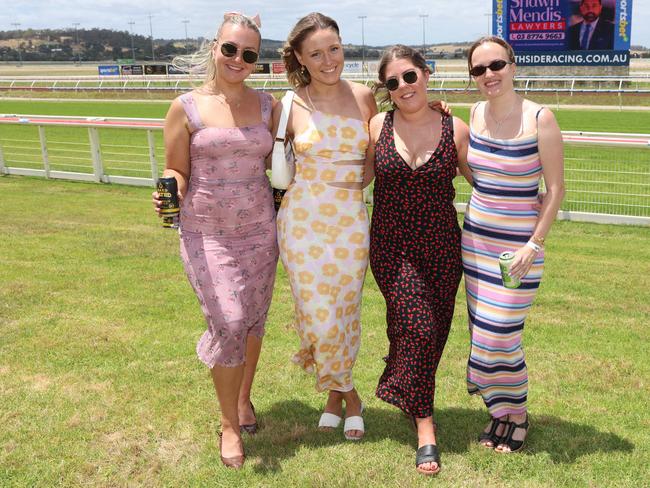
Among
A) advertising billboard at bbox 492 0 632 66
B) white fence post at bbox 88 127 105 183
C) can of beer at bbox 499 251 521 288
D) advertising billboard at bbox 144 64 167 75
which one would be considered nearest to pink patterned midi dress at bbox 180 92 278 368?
can of beer at bbox 499 251 521 288

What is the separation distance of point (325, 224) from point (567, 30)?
40211mm

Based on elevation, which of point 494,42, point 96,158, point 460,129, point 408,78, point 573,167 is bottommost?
point 573,167

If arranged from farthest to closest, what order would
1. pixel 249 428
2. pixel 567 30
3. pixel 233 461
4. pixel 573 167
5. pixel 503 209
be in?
pixel 567 30 < pixel 573 167 < pixel 249 428 < pixel 233 461 < pixel 503 209

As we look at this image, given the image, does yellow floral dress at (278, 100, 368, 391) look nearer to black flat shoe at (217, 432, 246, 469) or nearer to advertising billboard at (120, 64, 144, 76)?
black flat shoe at (217, 432, 246, 469)

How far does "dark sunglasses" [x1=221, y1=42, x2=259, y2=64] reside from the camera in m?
3.24

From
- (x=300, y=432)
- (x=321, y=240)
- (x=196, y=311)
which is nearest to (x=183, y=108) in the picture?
(x=321, y=240)

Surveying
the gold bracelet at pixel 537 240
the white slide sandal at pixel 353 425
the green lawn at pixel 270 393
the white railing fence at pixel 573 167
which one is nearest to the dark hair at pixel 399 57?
the gold bracelet at pixel 537 240

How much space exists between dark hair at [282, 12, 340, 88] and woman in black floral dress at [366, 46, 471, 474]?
34cm

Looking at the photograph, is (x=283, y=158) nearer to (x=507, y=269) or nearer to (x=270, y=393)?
(x=507, y=269)

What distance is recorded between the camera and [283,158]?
3.38 metres

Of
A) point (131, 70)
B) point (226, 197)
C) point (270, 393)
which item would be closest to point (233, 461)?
point (270, 393)

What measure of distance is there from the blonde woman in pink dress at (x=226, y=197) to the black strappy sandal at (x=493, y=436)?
1.20m

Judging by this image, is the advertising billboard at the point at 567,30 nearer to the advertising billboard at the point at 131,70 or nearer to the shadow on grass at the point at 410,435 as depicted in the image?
the advertising billboard at the point at 131,70

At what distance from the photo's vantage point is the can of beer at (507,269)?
307 cm
